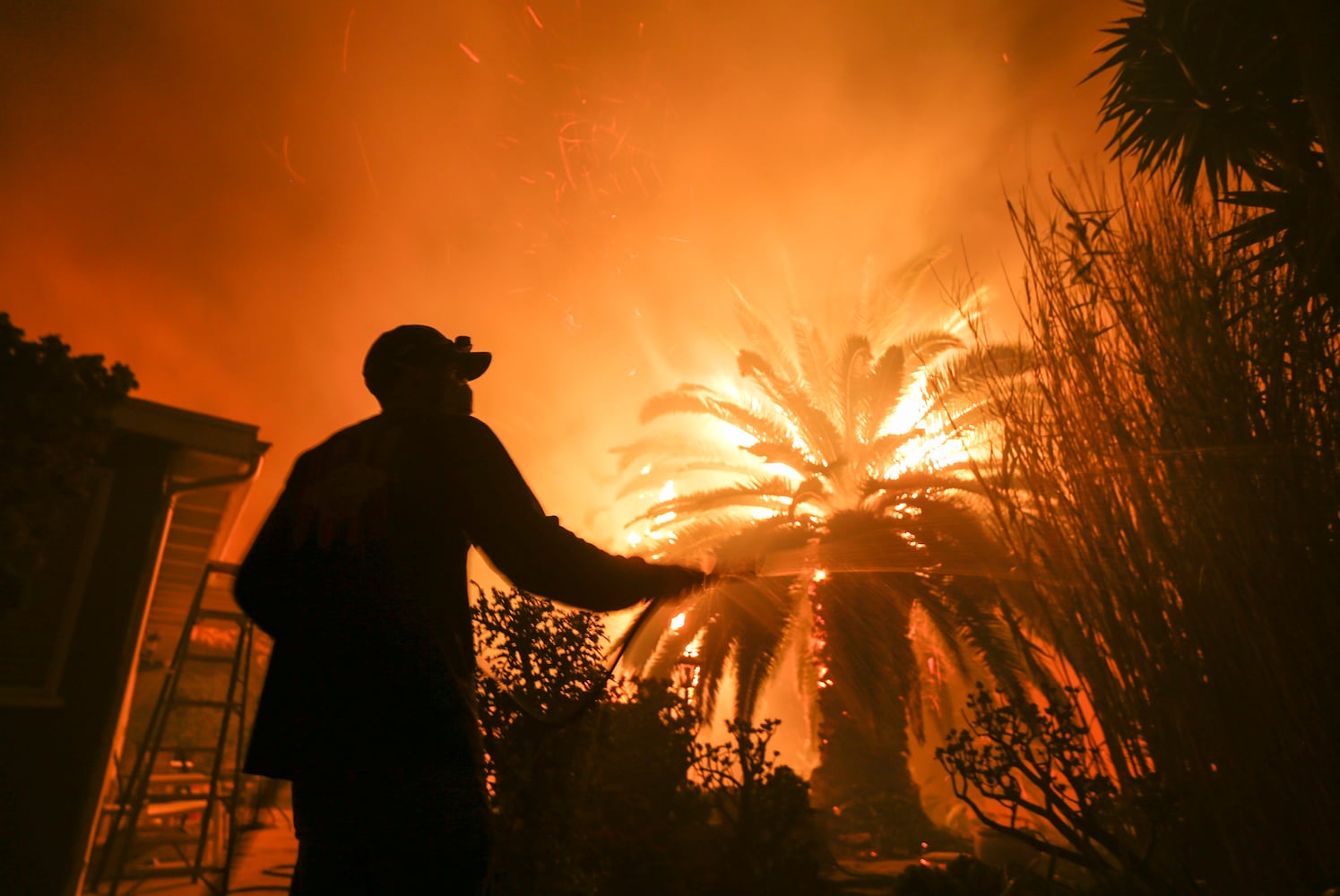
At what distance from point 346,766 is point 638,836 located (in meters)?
5.50

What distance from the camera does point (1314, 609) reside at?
367 cm

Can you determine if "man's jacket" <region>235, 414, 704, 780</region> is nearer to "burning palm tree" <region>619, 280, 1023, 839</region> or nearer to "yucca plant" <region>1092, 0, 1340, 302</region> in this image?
"yucca plant" <region>1092, 0, 1340, 302</region>

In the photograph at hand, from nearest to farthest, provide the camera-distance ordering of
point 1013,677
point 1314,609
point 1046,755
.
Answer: point 1314,609, point 1046,755, point 1013,677

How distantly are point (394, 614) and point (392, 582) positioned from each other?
0.06 metres

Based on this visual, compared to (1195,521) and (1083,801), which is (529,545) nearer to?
(1195,521)

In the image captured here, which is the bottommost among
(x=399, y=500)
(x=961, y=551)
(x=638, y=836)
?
(x=638, y=836)

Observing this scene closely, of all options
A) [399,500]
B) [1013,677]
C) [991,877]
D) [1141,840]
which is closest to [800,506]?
[1013,677]

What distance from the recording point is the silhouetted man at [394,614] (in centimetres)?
128

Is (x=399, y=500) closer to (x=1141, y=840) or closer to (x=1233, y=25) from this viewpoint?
(x=1141, y=840)

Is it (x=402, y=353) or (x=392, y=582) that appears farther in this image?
(x=402, y=353)

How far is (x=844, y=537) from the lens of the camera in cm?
1059

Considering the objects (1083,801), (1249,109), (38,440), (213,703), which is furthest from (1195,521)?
(213,703)

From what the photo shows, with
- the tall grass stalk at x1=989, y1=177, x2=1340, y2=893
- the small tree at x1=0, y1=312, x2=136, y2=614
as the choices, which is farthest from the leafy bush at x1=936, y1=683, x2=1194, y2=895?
the small tree at x1=0, y1=312, x2=136, y2=614

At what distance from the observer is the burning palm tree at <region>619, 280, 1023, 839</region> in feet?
31.2
